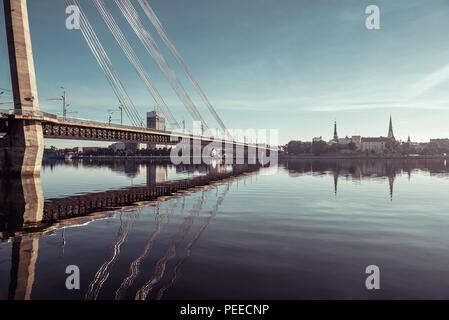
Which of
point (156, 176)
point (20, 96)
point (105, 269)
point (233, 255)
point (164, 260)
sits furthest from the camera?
point (156, 176)

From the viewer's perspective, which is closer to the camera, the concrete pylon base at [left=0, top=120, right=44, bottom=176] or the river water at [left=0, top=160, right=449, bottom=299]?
the river water at [left=0, top=160, right=449, bottom=299]

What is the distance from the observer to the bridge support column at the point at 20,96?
4050cm

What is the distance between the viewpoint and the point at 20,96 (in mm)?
40562

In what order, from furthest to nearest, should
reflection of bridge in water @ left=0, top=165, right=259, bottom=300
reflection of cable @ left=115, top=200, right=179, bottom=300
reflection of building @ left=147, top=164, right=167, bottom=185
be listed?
reflection of building @ left=147, top=164, right=167, bottom=185 → reflection of bridge in water @ left=0, top=165, right=259, bottom=300 → reflection of cable @ left=115, top=200, right=179, bottom=300

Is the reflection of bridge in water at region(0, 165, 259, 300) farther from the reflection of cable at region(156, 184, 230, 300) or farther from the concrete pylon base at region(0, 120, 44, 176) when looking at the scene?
the concrete pylon base at region(0, 120, 44, 176)

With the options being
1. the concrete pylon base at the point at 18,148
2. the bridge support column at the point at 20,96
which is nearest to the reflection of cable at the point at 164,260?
the concrete pylon base at the point at 18,148

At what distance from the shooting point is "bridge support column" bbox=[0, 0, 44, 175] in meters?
40.5

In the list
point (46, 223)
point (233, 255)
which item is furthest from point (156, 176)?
point (233, 255)

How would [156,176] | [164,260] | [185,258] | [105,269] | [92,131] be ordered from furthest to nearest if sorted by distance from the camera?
1. [92,131]
2. [156,176]
3. [185,258]
4. [164,260]
5. [105,269]

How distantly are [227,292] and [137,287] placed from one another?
7.82 feet

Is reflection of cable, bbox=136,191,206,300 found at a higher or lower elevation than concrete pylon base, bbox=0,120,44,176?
lower

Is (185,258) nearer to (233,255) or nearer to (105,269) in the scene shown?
(233,255)

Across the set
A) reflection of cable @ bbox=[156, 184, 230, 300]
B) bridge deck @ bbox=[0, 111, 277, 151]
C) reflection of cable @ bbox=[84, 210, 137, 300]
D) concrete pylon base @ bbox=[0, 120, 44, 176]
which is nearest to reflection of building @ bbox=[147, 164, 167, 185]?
bridge deck @ bbox=[0, 111, 277, 151]
